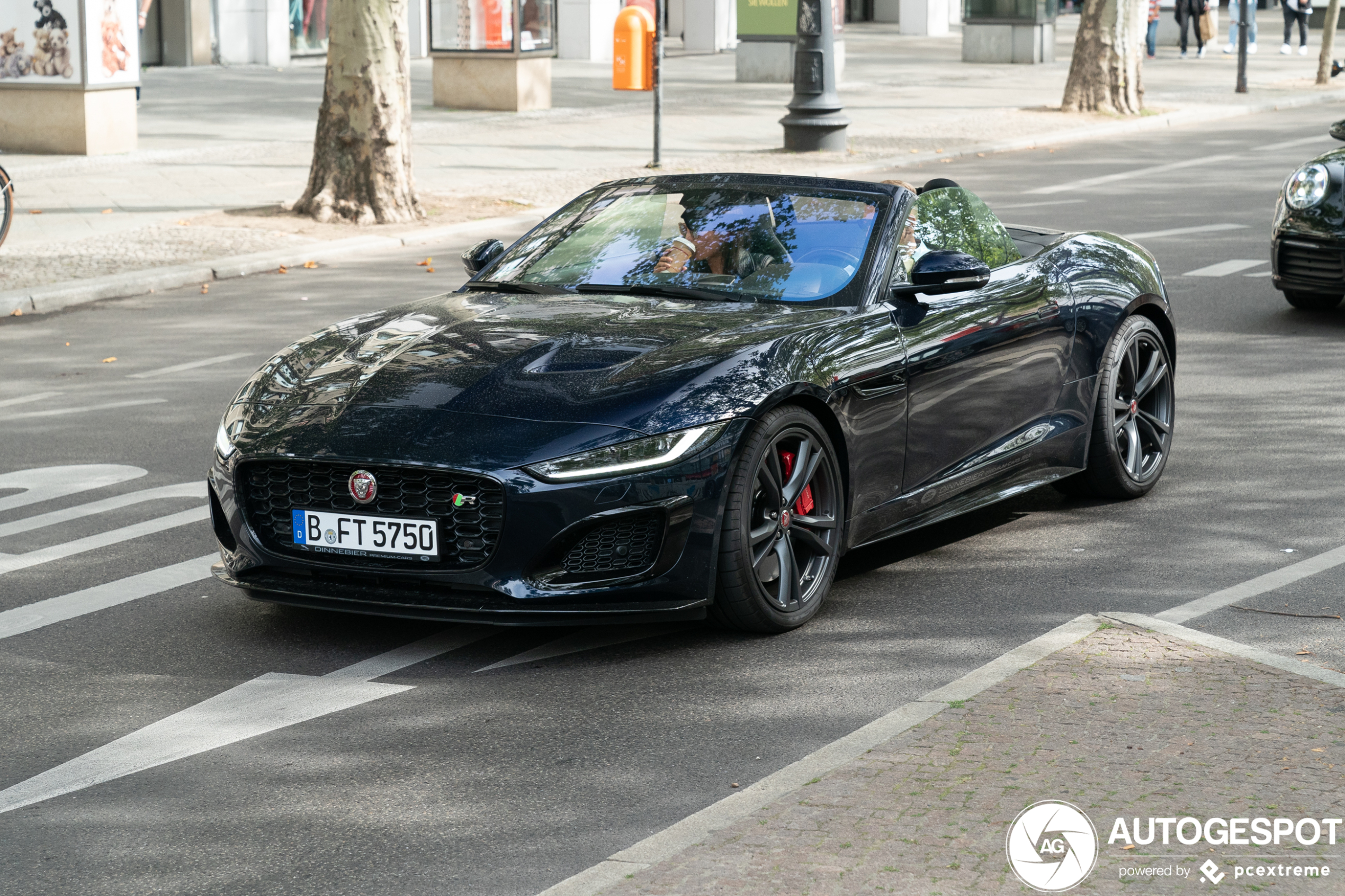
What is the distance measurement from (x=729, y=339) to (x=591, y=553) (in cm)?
89

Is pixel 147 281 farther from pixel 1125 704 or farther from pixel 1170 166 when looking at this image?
pixel 1170 166

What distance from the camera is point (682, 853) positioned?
4004mm

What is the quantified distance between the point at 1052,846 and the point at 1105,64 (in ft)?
83.9

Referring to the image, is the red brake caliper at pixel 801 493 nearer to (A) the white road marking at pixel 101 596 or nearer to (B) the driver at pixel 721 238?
(B) the driver at pixel 721 238

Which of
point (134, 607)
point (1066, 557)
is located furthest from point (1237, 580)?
point (134, 607)

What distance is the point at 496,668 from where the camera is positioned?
5.59 metres

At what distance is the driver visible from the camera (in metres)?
6.61

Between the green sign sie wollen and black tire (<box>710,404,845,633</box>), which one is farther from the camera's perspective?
the green sign sie wollen

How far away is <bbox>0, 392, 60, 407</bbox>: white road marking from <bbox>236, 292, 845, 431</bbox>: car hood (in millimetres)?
4049

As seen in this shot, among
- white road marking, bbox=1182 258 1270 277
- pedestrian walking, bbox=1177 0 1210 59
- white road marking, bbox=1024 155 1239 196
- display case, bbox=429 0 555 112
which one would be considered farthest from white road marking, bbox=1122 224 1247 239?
pedestrian walking, bbox=1177 0 1210 59

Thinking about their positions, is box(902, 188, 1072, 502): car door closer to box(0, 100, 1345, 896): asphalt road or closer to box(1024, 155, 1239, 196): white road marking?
box(0, 100, 1345, 896): asphalt road

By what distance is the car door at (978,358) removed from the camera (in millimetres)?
6461

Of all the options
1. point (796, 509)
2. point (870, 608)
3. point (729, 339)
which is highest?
point (729, 339)

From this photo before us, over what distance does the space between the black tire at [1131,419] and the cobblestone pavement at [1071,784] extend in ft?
7.10
